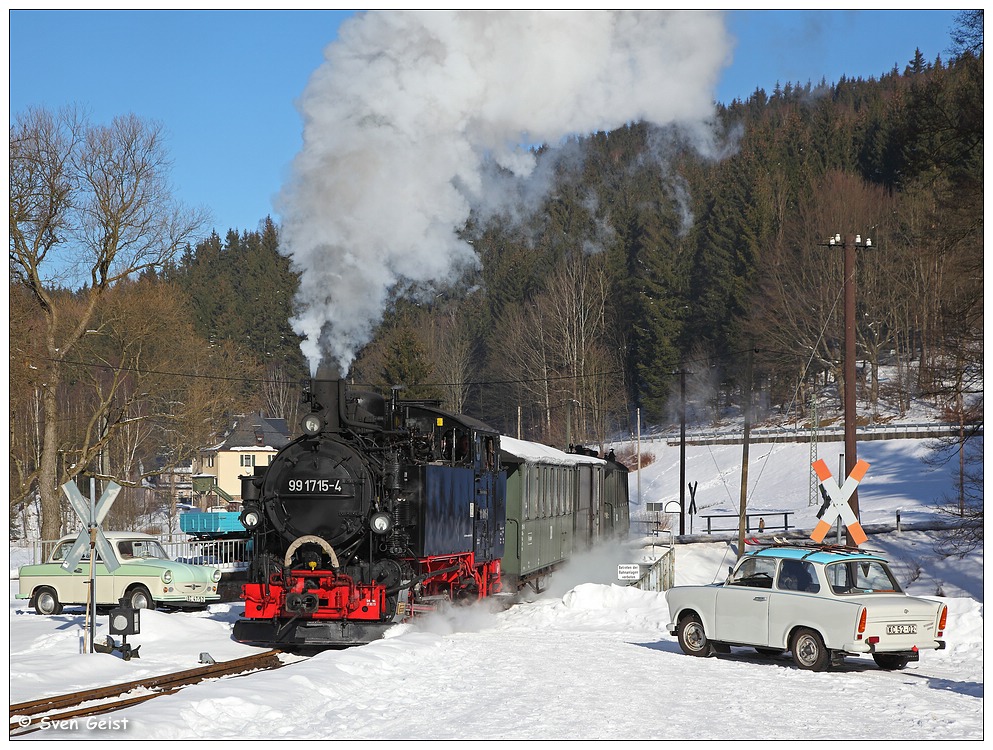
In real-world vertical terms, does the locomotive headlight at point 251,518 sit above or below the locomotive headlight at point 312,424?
below

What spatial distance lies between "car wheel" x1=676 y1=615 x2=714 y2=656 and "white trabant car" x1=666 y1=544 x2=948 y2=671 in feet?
0.05

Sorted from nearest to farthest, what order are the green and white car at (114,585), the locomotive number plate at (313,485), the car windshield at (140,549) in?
the locomotive number plate at (313,485) → the green and white car at (114,585) → the car windshield at (140,549)

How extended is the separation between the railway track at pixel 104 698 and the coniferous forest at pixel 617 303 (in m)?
15.9

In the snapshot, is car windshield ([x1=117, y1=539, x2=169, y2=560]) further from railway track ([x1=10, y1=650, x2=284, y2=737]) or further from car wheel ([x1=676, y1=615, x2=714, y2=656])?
car wheel ([x1=676, y1=615, x2=714, y2=656])

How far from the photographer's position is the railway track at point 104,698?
9781 millimetres

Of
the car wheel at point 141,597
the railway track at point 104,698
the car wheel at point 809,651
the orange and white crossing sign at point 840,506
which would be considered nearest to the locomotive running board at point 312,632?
the railway track at point 104,698

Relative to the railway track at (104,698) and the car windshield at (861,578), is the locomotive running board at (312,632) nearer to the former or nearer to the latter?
the railway track at (104,698)

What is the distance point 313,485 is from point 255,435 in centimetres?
6054

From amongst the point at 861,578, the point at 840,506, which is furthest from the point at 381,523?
the point at 840,506

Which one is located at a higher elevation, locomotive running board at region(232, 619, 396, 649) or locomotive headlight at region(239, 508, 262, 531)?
locomotive headlight at region(239, 508, 262, 531)

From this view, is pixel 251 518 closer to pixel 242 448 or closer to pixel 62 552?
pixel 62 552

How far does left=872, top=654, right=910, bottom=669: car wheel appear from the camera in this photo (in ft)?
45.2

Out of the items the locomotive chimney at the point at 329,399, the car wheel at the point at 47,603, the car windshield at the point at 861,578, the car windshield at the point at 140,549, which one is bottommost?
the car wheel at the point at 47,603

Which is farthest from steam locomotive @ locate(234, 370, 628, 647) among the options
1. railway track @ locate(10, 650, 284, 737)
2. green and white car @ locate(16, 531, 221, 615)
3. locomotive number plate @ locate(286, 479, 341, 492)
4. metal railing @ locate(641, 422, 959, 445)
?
metal railing @ locate(641, 422, 959, 445)
